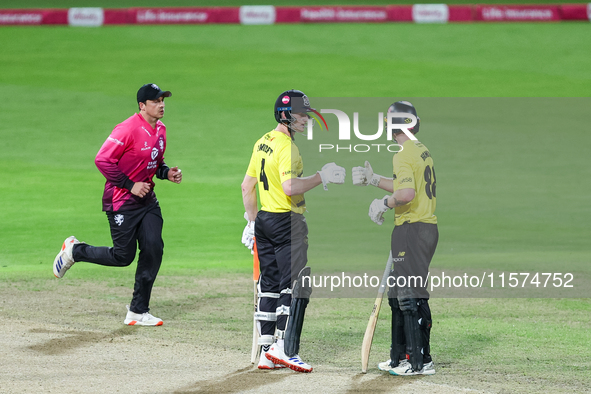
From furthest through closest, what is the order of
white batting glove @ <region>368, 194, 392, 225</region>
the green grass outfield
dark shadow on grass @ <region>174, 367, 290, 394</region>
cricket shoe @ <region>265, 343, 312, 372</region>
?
the green grass outfield → cricket shoe @ <region>265, 343, 312, 372</region> → white batting glove @ <region>368, 194, 392, 225</region> → dark shadow on grass @ <region>174, 367, 290, 394</region>

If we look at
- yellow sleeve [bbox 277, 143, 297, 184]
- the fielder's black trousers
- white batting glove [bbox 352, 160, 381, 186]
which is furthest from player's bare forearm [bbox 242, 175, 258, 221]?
the fielder's black trousers

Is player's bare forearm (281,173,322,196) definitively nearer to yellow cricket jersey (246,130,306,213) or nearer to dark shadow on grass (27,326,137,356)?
yellow cricket jersey (246,130,306,213)

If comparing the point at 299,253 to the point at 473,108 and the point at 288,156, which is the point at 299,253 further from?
the point at 473,108

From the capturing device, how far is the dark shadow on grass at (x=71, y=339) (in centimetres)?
749

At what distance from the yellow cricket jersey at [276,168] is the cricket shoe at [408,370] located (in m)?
1.56

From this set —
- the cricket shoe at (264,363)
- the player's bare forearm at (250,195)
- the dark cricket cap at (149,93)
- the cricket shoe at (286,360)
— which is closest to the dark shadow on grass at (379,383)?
the cricket shoe at (286,360)

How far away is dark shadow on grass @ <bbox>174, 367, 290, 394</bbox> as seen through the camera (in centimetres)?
634

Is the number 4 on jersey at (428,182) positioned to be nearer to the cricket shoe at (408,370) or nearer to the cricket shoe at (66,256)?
the cricket shoe at (408,370)

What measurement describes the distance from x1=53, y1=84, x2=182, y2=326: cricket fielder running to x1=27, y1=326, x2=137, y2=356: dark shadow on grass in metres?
0.45

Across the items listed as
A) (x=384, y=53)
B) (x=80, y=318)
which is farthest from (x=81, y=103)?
(x=80, y=318)

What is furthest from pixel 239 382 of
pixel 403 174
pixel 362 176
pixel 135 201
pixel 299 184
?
pixel 135 201

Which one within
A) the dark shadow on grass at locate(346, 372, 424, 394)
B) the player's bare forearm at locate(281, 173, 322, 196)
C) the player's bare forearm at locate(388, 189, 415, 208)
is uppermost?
the player's bare forearm at locate(281, 173, 322, 196)

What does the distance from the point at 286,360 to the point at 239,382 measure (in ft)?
1.73

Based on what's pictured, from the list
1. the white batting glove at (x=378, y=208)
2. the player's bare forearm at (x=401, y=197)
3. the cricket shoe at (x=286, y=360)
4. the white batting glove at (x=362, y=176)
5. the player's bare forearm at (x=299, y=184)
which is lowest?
the cricket shoe at (x=286, y=360)
